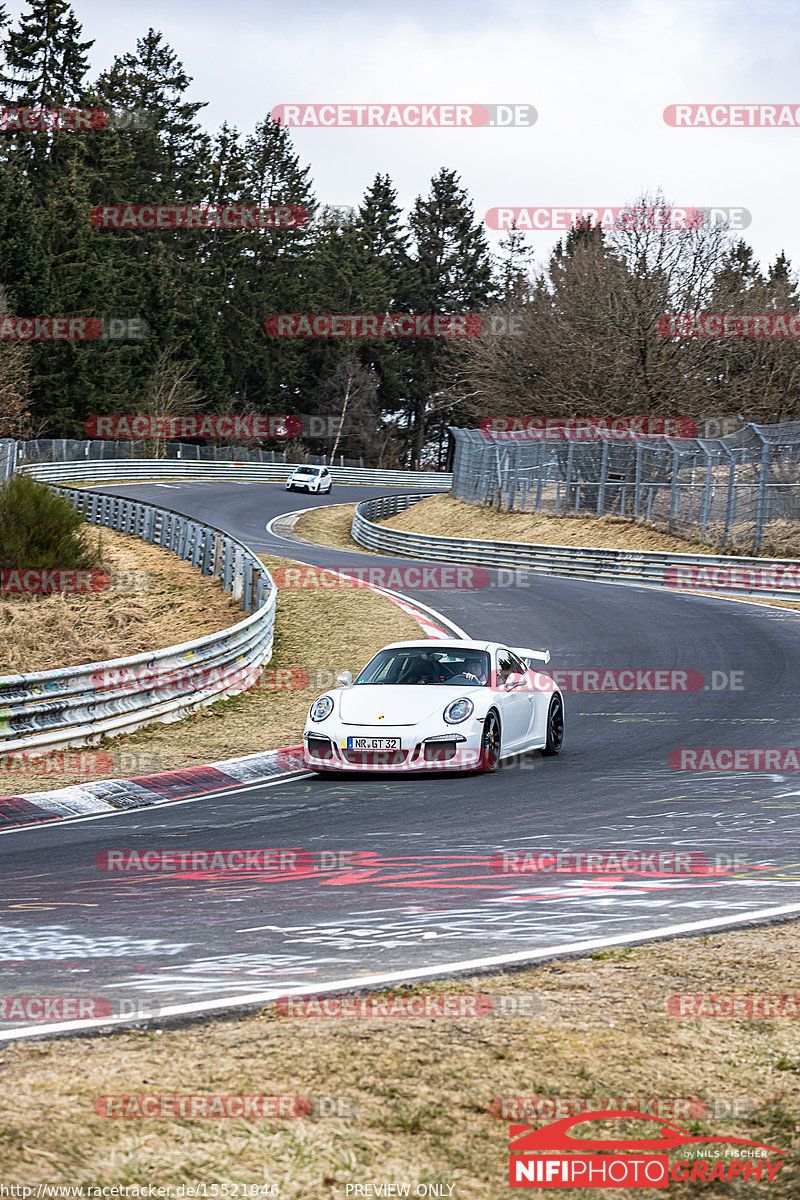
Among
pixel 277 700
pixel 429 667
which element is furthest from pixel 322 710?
pixel 277 700

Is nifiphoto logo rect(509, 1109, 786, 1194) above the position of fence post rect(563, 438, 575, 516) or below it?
below

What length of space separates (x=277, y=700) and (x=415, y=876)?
1065 centimetres

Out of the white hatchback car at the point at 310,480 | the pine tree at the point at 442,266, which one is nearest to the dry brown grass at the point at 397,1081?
the white hatchback car at the point at 310,480

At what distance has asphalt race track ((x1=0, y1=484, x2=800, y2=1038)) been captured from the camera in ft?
18.6

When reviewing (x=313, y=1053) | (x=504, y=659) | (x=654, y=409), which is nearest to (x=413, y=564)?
(x=654, y=409)

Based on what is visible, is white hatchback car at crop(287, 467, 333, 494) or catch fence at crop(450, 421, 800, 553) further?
white hatchback car at crop(287, 467, 333, 494)

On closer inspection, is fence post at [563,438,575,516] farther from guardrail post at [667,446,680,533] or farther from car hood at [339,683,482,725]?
car hood at [339,683,482,725]

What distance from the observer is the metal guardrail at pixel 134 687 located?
13.4 metres

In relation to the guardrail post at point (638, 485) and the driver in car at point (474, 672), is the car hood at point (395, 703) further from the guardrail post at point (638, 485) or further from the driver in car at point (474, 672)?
the guardrail post at point (638, 485)

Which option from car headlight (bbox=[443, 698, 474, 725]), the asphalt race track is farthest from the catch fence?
car headlight (bbox=[443, 698, 474, 725])

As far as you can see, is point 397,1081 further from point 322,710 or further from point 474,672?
point 474,672

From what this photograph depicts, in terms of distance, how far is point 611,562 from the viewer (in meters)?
34.9

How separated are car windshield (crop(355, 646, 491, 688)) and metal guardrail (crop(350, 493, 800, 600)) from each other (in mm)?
17231

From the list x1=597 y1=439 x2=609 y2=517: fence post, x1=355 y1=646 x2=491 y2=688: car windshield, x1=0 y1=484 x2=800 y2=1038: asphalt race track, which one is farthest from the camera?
x1=597 y1=439 x2=609 y2=517: fence post
